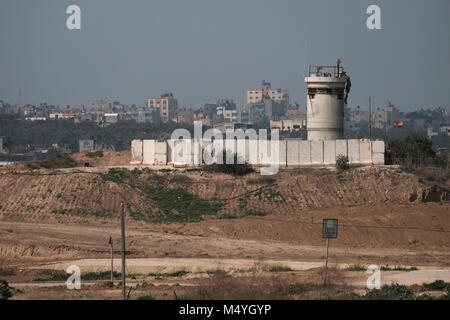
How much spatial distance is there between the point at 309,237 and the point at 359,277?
37.4 feet

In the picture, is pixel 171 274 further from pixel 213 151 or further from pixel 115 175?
pixel 213 151

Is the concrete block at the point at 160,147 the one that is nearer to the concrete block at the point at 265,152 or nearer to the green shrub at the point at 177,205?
the green shrub at the point at 177,205

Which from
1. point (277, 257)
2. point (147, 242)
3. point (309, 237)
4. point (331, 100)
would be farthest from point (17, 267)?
point (331, 100)

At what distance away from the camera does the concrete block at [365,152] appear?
166ft

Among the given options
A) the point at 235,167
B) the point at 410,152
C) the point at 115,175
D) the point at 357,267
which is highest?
the point at 410,152

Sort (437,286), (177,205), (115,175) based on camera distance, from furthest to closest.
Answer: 1. (115,175)
2. (177,205)
3. (437,286)

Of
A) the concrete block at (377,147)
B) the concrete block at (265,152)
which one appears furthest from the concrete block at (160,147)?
the concrete block at (377,147)

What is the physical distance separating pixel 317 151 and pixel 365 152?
2932 mm

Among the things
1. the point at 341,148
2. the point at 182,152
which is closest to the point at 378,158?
the point at 341,148

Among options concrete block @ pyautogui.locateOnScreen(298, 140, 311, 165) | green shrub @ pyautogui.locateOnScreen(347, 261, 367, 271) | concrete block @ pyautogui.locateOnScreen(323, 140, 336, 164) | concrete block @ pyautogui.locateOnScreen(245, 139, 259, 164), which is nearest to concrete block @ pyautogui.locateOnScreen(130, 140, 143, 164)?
concrete block @ pyautogui.locateOnScreen(245, 139, 259, 164)

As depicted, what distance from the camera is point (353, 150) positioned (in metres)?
50.6

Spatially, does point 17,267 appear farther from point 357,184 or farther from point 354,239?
point 357,184

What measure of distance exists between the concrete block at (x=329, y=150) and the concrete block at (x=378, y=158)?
8.28ft

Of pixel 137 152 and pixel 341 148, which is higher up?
pixel 341 148
